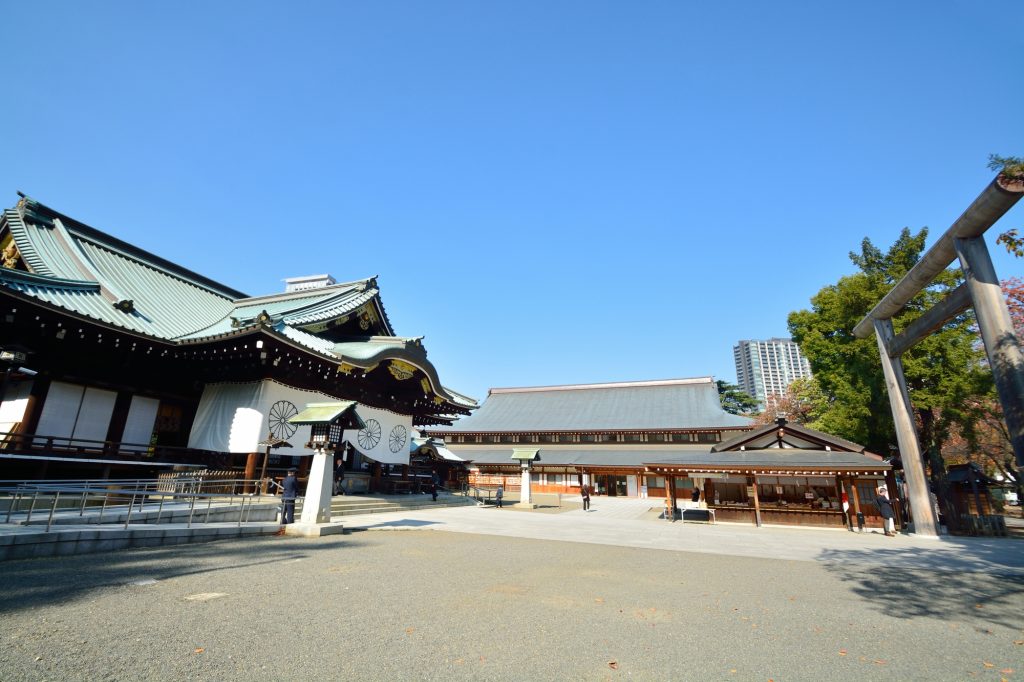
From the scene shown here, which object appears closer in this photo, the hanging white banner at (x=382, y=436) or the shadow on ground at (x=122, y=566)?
the shadow on ground at (x=122, y=566)

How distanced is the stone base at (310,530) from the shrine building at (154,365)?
4312 mm

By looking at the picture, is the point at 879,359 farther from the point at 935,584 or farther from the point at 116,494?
the point at 116,494

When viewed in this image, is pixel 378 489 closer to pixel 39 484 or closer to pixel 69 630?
pixel 39 484

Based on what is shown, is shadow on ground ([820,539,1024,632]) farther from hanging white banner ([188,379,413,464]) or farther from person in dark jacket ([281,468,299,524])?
hanging white banner ([188,379,413,464])

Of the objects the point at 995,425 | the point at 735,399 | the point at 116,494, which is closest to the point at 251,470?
the point at 116,494

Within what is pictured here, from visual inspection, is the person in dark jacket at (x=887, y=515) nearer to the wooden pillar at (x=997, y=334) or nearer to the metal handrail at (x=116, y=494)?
the wooden pillar at (x=997, y=334)

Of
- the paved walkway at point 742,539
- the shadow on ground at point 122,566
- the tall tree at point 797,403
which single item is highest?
the tall tree at point 797,403

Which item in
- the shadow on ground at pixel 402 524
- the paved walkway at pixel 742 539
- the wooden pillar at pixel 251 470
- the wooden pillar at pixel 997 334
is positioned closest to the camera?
the wooden pillar at pixel 997 334

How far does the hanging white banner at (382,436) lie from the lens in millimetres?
20359

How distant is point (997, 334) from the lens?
10.2 meters

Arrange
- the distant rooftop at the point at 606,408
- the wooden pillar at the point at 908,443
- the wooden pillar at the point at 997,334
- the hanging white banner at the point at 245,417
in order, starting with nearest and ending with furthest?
1. the wooden pillar at the point at 997,334
2. the wooden pillar at the point at 908,443
3. the hanging white banner at the point at 245,417
4. the distant rooftop at the point at 606,408

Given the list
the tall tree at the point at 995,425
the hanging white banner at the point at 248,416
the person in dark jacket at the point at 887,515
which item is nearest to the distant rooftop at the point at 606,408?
the tall tree at the point at 995,425

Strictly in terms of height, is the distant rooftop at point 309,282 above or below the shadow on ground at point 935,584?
above

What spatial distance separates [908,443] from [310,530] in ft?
64.6
